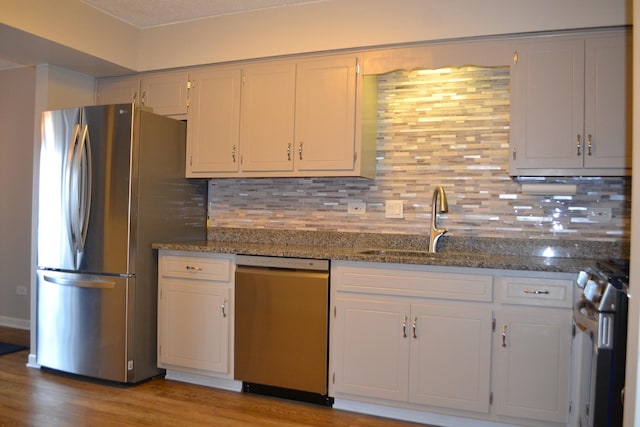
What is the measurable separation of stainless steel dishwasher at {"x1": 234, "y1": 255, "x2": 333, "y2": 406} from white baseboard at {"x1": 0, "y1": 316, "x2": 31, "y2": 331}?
2.54 m

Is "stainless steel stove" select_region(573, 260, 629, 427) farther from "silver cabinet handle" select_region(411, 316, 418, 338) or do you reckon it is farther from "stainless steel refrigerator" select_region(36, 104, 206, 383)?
→ "stainless steel refrigerator" select_region(36, 104, 206, 383)

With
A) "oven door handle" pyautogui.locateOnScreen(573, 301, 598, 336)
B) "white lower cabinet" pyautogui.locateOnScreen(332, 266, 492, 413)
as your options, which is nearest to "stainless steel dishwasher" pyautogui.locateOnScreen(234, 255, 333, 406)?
"white lower cabinet" pyautogui.locateOnScreen(332, 266, 492, 413)

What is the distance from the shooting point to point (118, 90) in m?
3.79

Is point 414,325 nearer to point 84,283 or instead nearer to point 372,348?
point 372,348

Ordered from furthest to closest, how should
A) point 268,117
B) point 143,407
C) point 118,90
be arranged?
point 118,90 → point 268,117 → point 143,407

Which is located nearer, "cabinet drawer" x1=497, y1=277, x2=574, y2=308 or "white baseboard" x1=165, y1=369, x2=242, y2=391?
"cabinet drawer" x1=497, y1=277, x2=574, y2=308

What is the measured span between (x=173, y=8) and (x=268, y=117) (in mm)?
966

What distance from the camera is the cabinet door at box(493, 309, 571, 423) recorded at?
2402 mm

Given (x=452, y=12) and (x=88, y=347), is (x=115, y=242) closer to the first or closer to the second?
(x=88, y=347)

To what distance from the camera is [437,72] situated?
3.21 metres

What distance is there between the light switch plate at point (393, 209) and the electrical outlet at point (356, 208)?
15 centimetres

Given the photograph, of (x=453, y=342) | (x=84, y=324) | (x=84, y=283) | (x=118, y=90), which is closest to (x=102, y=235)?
(x=84, y=283)

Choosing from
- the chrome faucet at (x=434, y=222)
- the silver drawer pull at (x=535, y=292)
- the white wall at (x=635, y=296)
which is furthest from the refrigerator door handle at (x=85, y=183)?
the white wall at (x=635, y=296)

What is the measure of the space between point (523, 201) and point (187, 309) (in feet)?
7.13
